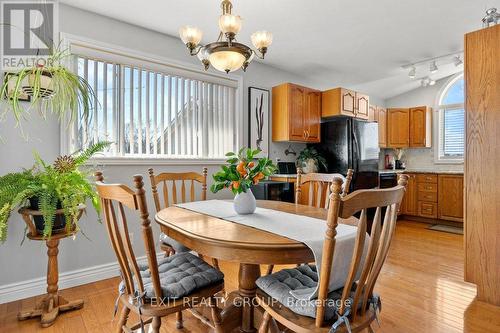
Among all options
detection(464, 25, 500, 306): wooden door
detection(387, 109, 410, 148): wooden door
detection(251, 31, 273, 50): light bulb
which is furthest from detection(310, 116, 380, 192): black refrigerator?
detection(251, 31, 273, 50): light bulb

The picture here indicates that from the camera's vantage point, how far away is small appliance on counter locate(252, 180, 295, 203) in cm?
326

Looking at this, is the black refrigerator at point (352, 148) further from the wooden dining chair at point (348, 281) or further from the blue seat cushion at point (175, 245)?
the wooden dining chair at point (348, 281)

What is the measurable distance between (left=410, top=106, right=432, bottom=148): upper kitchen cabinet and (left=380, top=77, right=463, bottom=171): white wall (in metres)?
0.15

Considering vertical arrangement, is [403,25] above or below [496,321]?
above

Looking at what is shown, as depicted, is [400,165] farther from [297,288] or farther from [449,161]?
[297,288]

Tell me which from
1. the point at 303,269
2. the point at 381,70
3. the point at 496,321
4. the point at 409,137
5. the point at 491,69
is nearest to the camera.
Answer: the point at 303,269

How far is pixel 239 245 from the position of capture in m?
1.13

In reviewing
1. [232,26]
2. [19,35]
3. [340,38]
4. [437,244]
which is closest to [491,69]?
[340,38]

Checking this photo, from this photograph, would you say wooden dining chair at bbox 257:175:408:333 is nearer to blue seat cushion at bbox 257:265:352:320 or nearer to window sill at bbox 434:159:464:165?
blue seat cushion at bbox 257:265:352:320

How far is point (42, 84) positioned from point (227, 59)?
1.24 m

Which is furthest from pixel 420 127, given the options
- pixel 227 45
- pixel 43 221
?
pixel 43 221

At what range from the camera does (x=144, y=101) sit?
A: 112 inches

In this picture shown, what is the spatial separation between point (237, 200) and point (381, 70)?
3735 millimetres

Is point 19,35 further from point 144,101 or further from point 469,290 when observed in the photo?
point 469,290
